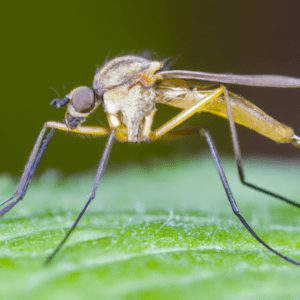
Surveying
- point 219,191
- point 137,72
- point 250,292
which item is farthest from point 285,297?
point 219,191

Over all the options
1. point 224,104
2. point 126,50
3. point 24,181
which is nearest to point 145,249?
point 24,181

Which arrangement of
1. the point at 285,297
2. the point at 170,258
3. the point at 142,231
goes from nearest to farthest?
the point at 285,297 < the point at 170,258 < the point at 142,231


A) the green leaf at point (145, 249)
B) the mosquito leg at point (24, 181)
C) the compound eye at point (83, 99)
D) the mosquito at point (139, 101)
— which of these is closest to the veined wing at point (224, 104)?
the mosquito at point (139, 101)

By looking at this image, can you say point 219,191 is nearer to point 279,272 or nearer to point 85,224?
point 85,224

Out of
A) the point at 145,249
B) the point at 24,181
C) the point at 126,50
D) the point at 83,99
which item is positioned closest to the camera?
the point at 145,249

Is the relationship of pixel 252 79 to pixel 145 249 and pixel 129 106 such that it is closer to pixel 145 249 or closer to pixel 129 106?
pixel 129 106

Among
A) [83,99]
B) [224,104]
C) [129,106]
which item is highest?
[83,99]
